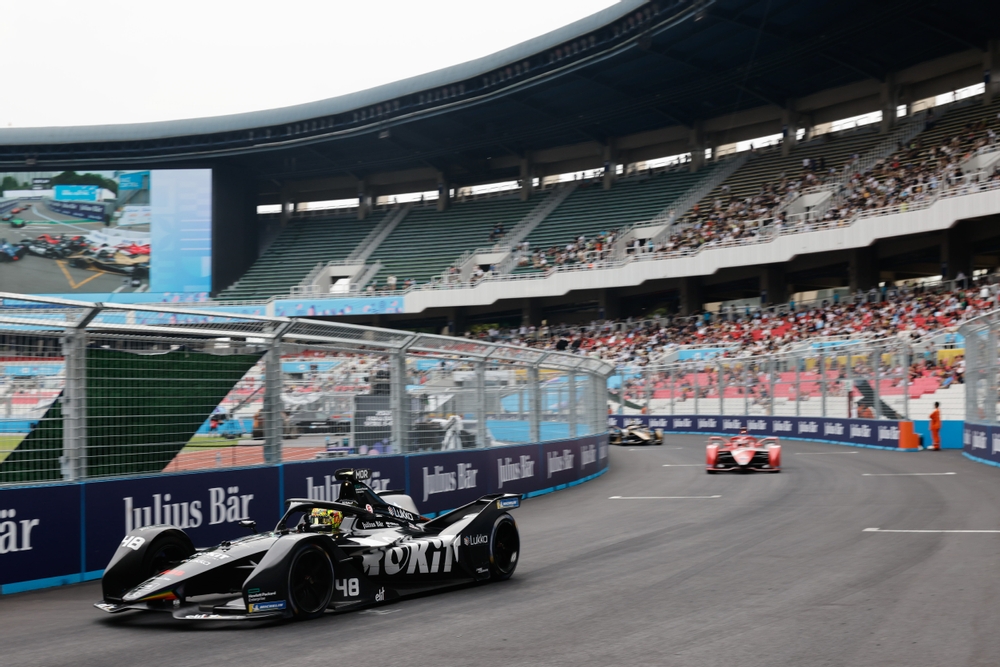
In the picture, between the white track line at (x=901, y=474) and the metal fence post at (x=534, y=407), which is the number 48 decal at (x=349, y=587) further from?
the white track line at (x=901, y=474)

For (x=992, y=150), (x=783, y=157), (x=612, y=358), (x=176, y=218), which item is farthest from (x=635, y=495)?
(x=176, y=218)

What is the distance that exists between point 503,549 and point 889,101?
1571 inches

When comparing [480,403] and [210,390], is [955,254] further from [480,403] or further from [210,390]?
[210,390]

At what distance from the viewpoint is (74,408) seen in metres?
8.51

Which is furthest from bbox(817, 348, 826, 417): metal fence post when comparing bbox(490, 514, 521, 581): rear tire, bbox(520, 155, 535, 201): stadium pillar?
bbox(520, 155, 535, 201): stadium pillar

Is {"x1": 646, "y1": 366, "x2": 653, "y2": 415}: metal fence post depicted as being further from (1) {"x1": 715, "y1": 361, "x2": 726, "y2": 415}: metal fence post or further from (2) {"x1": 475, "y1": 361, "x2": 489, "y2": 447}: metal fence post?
(2) {"x1": 475, "y1": 361, "x2": 489, "y2": 447}: metal fence post

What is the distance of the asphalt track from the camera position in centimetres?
558

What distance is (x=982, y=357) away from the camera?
20672 mm

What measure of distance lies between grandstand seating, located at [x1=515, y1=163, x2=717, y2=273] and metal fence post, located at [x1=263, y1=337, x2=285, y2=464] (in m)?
39.7

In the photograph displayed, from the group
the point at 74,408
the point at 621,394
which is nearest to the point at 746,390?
the point at 621,394

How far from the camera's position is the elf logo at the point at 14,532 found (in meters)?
7.88

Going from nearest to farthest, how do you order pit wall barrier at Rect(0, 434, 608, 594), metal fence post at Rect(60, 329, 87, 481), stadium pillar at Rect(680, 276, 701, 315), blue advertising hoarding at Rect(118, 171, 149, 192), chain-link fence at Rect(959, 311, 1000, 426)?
pit wall barrier at Rect(0, 434, 608, 594) < metal fence post at Rect(60, 329, 87, 481) < chain-link fence at Rect(959, 311, 1000, 426) < stadium pillar at Rect(680, 276, 701, 315) < blue advertising hoarding at Rect(118, 171, 149, 192)

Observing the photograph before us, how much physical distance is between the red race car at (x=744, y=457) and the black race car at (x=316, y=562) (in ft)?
38.5

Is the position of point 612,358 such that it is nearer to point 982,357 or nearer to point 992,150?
point 992,150
